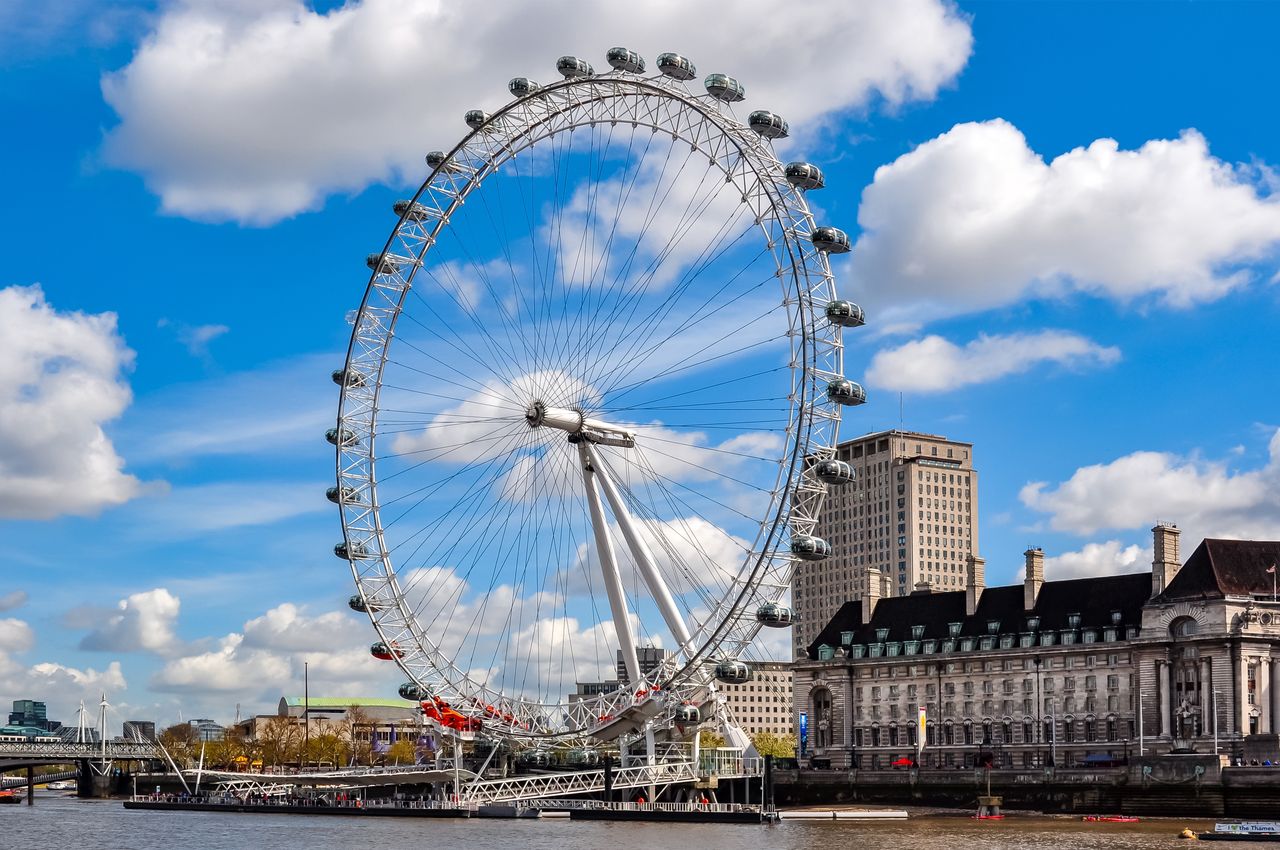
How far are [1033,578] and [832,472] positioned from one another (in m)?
51.0

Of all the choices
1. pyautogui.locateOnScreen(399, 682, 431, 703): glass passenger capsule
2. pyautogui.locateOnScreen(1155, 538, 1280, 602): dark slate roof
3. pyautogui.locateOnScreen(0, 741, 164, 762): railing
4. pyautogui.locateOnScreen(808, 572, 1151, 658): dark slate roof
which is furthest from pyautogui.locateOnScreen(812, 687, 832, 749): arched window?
pyautogui.locateOnScreen(0, 741, 164, 762): railing

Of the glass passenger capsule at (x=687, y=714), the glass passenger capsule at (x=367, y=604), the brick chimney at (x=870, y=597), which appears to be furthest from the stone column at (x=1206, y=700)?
the glass passenger capsule at (x=367, y=604)

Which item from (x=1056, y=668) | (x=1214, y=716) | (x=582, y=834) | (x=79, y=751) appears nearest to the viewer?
(x=582, y=834)

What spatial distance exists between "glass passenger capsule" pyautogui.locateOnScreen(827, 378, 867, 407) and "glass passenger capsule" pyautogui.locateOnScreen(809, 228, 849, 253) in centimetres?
657

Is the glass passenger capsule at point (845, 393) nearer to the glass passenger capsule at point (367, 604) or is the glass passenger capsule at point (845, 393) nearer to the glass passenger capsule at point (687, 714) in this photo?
the glass passenger capsule at point (687, 714)

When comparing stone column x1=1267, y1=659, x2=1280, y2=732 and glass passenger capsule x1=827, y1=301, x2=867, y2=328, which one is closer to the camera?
glass passenger capsule x1=827, y1=301, x2=867, y2=328

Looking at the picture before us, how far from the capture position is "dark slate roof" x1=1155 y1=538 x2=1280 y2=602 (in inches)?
4439

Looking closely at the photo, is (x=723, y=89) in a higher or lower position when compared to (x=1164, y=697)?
higher

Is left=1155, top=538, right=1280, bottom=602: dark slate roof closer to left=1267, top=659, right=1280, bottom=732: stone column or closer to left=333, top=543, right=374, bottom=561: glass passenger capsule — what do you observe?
left=1267, top=659, right=1280, bottom=732: stone column

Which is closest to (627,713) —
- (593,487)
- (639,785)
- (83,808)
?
(639,785)

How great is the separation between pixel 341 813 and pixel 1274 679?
6289 centimetres

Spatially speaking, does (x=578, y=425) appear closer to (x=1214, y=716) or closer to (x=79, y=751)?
(x=1214, y=716)

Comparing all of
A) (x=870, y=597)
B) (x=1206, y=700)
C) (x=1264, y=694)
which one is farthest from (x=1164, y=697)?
(x=870, y=597)

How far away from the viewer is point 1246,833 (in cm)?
7812
